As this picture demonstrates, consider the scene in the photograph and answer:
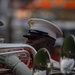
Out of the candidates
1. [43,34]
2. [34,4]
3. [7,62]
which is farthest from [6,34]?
[7,62]

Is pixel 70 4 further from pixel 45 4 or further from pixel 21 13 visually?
pixel 21 13

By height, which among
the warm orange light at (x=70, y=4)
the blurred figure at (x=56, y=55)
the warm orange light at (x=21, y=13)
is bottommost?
the blurred figure at (x=56, y=55)

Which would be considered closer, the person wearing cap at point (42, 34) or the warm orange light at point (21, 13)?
the person wearing cap at point (42, 34)

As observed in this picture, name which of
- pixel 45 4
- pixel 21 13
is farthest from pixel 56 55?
pixel 45 4

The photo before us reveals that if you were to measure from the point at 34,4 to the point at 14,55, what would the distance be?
11.5 m

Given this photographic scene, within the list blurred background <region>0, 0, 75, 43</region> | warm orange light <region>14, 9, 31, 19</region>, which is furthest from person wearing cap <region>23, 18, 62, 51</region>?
warm orange light <region>14, 9, 31, 19</region>

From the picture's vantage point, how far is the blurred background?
1284 cm

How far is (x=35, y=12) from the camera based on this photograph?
538 inches

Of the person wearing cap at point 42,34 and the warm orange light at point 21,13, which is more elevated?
the warm orange light at point 21,13

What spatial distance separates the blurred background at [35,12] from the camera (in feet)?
42.1

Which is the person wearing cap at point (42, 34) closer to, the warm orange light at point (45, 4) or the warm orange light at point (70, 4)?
the warm orange light at point (70, 4)

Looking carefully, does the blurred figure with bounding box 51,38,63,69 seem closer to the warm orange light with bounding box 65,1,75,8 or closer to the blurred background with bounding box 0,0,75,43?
the blurred background with bounding box 0,0,75,43

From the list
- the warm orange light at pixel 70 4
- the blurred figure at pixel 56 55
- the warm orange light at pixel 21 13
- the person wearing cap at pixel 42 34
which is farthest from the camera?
the warm orange light at pixel 70 4

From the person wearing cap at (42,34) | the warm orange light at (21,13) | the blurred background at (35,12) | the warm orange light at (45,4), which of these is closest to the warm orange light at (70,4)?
the blurred background at (35,12)
